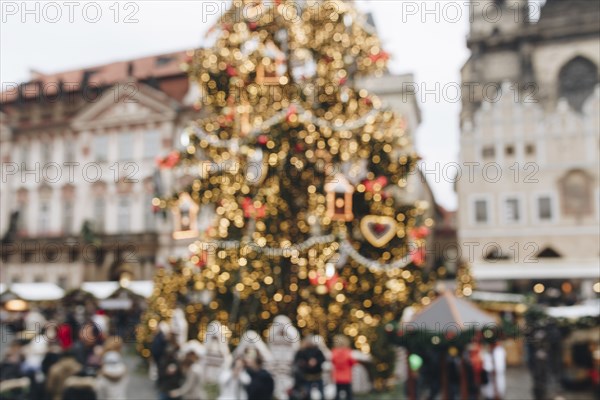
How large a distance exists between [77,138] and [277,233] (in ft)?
70.5

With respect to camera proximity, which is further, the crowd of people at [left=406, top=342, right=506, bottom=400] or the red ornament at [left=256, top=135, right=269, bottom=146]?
the red ornament at [left=256, top=135, right=269, bottom=146]

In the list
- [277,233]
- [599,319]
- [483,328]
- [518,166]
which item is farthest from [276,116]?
[518,166]

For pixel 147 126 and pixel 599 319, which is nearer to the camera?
pixel 599 319

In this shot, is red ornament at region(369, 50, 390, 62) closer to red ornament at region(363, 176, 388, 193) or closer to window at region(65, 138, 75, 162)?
red ornament at region(363, 176, 388, 193)

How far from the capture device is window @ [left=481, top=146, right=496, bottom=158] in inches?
1038

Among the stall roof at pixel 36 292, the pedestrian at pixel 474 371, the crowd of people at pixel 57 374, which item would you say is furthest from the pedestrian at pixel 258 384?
the stall roof at pixel 36 292

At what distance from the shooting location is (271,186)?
1329 cm

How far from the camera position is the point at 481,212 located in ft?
85.4

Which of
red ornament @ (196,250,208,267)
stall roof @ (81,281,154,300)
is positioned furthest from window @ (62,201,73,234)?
red ornament @ (196,250,208,267)

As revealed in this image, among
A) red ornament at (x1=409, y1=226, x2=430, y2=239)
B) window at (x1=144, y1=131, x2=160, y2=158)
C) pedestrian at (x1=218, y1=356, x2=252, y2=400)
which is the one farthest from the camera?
window at (x1=144, y1=131, x2=160, y2=158)

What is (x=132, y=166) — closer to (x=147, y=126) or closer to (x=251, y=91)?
(x=147, y=126)

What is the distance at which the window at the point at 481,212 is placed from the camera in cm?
2594

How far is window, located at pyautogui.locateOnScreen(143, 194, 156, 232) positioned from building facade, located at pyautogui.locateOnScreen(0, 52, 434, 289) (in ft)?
0.16

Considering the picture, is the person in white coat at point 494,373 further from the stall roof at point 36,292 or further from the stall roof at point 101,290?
the stall roof at point 36,292
